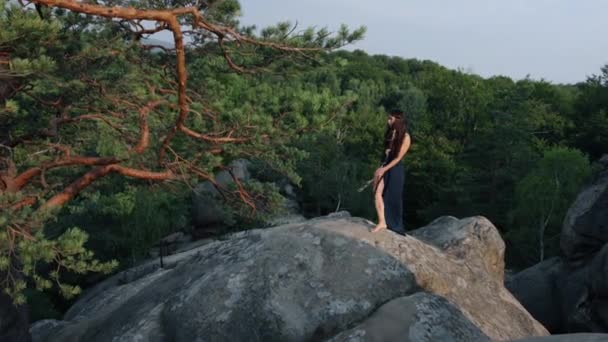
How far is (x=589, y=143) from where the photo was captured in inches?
1845

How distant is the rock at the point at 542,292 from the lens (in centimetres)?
2500

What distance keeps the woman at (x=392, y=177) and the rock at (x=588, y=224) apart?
1236 centimetres

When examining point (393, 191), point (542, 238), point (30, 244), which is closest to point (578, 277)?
point (542, 238)

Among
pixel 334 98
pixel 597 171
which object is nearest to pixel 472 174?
pixel 597 171

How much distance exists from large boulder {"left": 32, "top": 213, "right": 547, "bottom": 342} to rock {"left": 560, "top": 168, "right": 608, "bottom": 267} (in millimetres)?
11687

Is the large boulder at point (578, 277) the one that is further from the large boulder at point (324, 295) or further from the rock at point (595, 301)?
the large boulder at point (324, 295)

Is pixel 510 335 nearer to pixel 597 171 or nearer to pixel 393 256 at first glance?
pixel 393 256

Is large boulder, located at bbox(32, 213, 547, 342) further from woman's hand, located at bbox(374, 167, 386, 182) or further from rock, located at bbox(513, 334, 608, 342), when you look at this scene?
rock, located at bbox(513, 334, 608, 342)

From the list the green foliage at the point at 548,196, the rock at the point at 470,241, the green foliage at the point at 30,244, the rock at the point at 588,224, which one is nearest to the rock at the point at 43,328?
the green foliage at the point at 30,244

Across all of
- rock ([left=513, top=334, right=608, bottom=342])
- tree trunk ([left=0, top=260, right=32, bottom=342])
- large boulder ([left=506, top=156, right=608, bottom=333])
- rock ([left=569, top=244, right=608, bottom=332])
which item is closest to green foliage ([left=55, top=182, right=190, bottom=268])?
large boulder ([left=506, top=156, right=608, bottom=333])

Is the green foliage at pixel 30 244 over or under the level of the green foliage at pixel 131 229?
over

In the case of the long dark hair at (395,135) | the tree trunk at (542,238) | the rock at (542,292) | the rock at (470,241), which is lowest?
the tree trunk at (542,238)

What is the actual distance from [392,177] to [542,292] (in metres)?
17.1

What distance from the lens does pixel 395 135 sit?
9875mm
